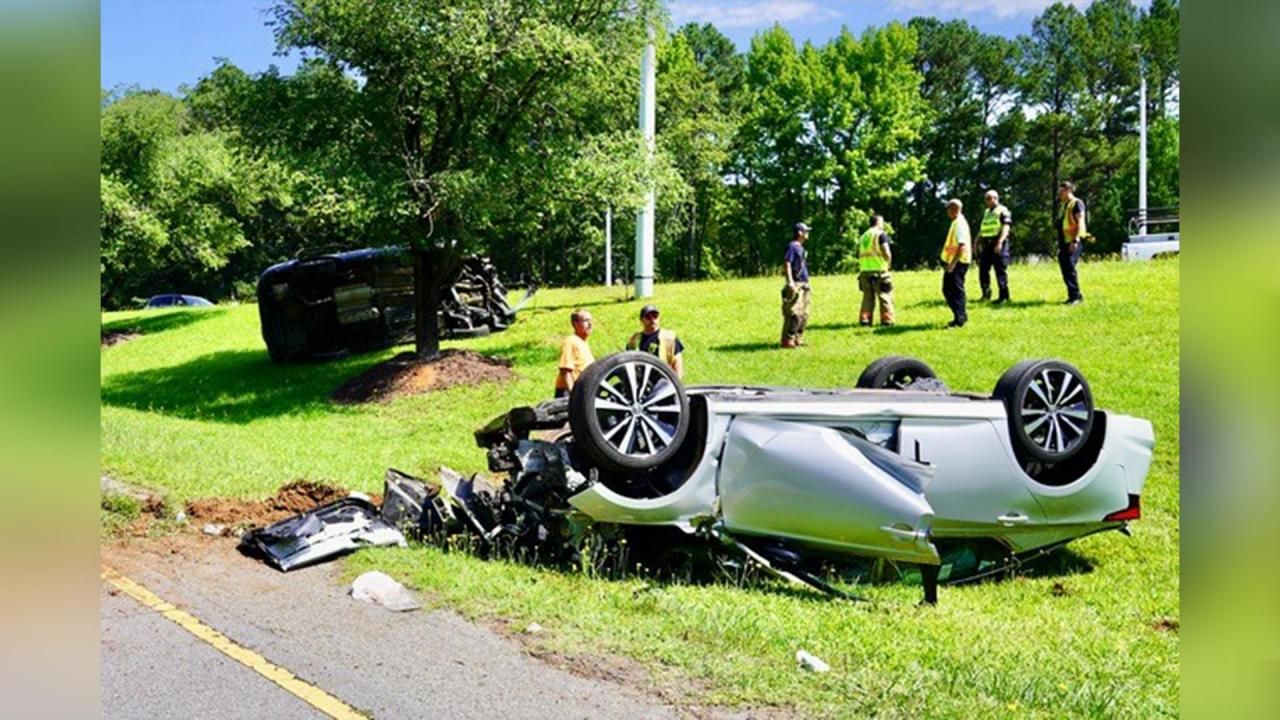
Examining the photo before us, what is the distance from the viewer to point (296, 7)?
1747 cm

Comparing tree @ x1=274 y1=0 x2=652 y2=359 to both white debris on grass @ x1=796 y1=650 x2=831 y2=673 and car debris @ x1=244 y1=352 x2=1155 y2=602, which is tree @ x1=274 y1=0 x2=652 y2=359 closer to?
car debris @ x1=244 y1=352 x2=1155 y2=602

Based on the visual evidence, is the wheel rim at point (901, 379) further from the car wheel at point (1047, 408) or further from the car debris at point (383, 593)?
the car debris at point (383, 593)

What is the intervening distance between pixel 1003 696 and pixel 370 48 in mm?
15720

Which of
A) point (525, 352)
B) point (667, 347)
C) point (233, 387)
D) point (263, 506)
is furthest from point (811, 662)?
point (233, 387)

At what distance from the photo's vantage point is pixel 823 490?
5695 millimetres

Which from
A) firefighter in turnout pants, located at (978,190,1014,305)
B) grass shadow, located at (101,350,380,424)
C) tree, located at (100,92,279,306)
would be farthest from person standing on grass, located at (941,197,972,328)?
tree, located at (100,92,279,306)

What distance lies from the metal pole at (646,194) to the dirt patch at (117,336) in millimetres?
14306

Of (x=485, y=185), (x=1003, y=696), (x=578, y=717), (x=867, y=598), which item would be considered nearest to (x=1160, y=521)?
(x=867, y=598)

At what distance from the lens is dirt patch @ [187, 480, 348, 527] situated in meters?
7.52

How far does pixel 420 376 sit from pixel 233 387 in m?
4.92

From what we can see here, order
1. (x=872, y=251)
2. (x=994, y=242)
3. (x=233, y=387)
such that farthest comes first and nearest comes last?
1. (x=233, y=387)
2. (x=994, y=242)
3. (x=872, y=251)

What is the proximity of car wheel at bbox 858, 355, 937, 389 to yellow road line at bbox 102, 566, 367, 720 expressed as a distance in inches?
195

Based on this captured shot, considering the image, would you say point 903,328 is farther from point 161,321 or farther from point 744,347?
point 161,321
